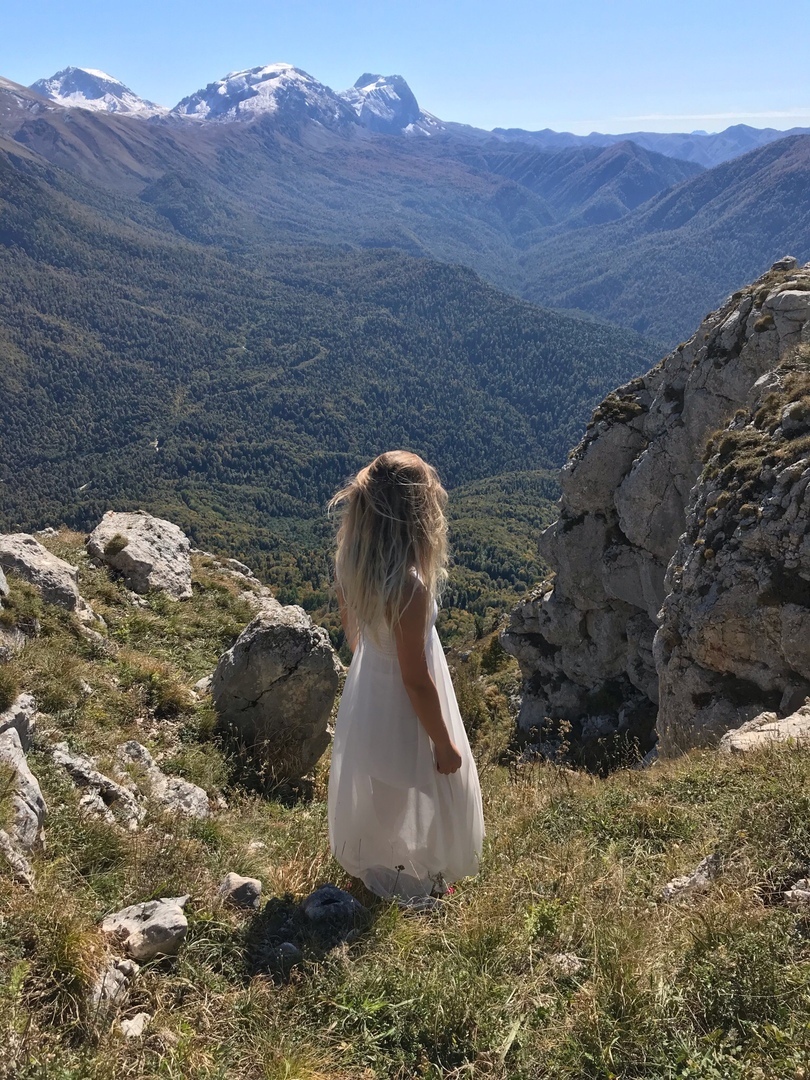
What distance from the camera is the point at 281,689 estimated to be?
27.6 feet

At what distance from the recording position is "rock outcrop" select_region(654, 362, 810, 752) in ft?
31.9

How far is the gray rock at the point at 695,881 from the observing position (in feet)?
13.1

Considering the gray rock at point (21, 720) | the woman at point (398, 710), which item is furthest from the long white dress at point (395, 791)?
the gray rock at point (21, 720)

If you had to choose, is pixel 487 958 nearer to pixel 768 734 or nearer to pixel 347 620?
pixel 347 620

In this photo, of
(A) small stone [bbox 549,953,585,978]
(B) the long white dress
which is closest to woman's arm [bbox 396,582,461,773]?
(B) the long white dress

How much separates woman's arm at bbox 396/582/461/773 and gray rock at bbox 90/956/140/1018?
208 cm

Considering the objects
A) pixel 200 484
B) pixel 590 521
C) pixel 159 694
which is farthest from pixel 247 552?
pixel 159 694

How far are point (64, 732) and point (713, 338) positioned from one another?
58.1ft

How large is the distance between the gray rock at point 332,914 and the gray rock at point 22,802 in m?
1.86

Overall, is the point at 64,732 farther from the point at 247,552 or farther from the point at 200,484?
the point at 200,484

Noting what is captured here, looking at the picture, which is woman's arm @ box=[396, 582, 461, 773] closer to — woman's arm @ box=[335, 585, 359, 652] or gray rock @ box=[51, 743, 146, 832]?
woman's arm @ box=[335, 585, 359, 652]

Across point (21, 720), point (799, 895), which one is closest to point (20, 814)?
point (21, 720)

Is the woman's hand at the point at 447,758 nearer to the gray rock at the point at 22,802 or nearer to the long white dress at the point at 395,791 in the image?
the long white dress at the point at 395,791

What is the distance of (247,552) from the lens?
397 ft
